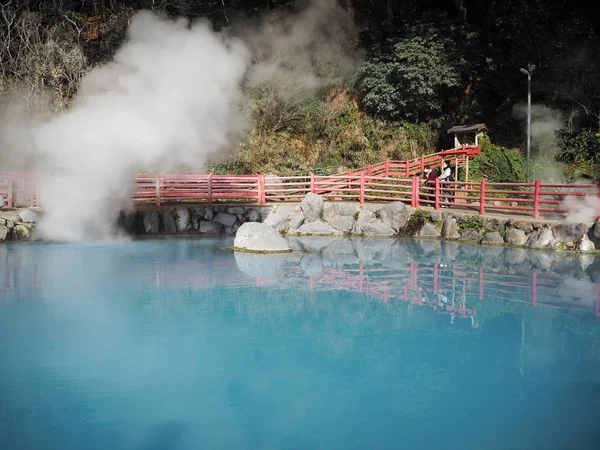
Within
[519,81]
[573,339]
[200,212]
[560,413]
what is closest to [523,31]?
[519,81]

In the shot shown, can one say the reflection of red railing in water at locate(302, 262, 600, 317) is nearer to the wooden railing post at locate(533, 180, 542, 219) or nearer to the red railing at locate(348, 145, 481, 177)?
the wooden railing post at locate(533, 180, 542, 219)

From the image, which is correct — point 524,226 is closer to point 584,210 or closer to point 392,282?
point 584,210

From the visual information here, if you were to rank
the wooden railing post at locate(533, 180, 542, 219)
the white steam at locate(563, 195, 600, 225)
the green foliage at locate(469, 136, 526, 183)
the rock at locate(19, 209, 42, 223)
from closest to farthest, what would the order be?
the white steam at locate(563, 195, 600, 225), the wooden railing post at locate(533, 180, 542, 219), the rock at locate(19, 209, 42, 223), the green foliage at locate(469, 136, 526, 183)

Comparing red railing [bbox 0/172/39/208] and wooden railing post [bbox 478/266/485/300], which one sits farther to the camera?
red railing [bbox 0/172/39/208]

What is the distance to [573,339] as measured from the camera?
8.12 meters

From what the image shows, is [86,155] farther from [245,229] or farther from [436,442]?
[436,442]

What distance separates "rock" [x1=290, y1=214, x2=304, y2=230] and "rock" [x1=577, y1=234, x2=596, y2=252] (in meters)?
7.68

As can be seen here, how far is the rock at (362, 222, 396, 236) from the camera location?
17656 millimetres

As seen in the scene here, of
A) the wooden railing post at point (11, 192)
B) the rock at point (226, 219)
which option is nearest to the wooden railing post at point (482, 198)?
the rock at point (226, 219)

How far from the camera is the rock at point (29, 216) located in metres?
16.7

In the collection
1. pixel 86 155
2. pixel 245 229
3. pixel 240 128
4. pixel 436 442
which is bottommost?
pixel 436 442

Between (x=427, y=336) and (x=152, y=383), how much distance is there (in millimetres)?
A: 3713

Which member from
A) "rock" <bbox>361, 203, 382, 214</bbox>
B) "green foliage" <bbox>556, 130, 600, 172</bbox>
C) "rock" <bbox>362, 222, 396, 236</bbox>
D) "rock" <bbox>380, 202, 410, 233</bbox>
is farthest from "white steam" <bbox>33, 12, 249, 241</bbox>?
"green foliage" <bbox>556, 130, 600, 172</bbox>

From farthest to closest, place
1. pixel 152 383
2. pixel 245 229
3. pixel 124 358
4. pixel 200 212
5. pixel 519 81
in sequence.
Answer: pixel 519 81
pixel 200 212
pixel 245 229
pixel 124 358
pixel 152 383
